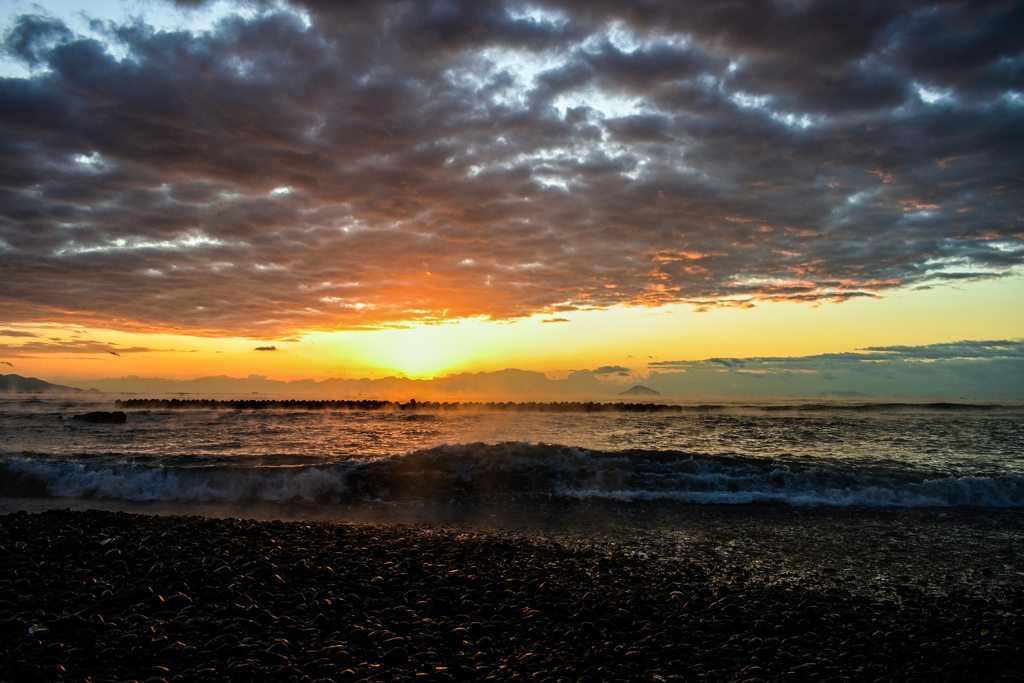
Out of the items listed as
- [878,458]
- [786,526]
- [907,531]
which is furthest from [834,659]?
[878,458]

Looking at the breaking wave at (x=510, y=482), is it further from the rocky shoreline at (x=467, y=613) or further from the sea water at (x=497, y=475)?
the rocky shoreline at (x=467, y=613)

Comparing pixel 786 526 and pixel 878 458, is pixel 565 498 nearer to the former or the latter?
pixel 786 526

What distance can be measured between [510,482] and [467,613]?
27.4ft

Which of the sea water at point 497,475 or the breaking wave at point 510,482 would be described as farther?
the breaking wave at point 510,482

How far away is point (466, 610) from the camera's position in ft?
19.1

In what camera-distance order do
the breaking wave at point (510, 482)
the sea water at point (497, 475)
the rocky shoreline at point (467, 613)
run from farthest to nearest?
the breaking wave at point (510, 482), the sea water at point (497, 475), the rocky shoreline at point (467, 613)

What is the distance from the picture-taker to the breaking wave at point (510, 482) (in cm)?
1251

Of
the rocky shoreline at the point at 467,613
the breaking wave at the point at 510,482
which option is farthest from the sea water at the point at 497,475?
the rocky shoreline at the point at 467,613

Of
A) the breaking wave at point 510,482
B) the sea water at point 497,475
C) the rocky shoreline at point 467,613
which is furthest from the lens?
the breaking wave at point 510,482

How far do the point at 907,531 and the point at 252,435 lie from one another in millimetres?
25843

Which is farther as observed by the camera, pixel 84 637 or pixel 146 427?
pixel 146 427

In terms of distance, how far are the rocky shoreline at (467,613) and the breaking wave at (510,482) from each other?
4375mm

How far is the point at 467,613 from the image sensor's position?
5.75 m

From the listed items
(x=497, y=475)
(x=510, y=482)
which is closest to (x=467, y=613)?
(x=510, y=482)
